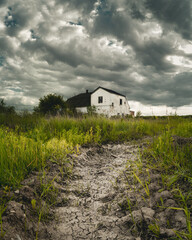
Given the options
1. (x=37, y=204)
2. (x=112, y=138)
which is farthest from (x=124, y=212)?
(x=112, y=138)

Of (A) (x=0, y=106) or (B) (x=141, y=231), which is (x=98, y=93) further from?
(B) (x=141, y=231)

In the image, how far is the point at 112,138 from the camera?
18.5ft

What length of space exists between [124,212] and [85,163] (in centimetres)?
176

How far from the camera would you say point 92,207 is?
6.53 ft

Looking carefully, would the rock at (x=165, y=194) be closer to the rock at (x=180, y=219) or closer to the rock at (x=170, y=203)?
the rock at (x=170, y=203)

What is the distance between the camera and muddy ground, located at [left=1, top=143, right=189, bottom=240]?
1453 mm

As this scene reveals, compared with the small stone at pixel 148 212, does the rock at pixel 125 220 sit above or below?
below

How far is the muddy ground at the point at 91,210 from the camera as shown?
1.45m

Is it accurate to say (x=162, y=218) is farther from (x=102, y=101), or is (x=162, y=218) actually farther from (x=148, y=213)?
(x=102, y=101)

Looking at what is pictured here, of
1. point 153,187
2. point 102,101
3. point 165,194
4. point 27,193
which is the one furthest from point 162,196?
point 102,101

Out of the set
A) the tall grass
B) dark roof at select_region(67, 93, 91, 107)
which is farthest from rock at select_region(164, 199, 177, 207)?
dark roof at select_region(67, 93, 91, 107)

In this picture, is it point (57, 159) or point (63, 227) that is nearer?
point (63, 227)

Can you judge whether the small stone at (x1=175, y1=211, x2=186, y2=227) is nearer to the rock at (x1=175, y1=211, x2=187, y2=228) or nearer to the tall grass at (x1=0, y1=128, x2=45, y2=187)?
the rock at (x1=175, y1=211, x2=187, y2=228)

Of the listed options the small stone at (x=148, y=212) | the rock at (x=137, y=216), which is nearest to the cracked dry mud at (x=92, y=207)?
the rock at (x=137, y=216)
